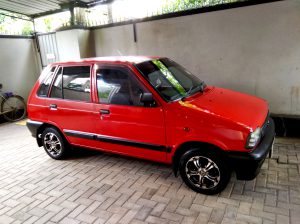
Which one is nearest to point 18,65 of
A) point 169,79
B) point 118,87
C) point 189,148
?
point 118,87

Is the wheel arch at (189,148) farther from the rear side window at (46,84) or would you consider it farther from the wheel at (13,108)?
the wheel at (13,108)

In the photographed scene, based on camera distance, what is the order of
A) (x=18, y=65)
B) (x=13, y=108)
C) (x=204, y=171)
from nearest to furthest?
(x=204, y=171)
(x=13, y=108)
(x=18, y=65)

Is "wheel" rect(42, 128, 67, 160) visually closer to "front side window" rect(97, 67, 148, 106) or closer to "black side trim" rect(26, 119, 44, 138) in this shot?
"black side trim" rect(26, 119, 44, 138)

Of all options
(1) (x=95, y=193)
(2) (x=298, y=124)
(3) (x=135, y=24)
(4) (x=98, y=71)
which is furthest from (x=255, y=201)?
(3) (x=135, y=24)

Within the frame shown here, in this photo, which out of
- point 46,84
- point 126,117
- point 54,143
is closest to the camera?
point 126,117

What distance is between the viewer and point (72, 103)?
13.3 ft

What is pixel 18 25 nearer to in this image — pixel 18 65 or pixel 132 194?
pixel 18 65

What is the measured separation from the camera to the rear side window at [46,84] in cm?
435

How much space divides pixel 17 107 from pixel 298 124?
7812mm

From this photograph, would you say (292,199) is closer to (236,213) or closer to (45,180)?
(236,213)

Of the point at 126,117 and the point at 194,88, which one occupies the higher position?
the point at 194,88

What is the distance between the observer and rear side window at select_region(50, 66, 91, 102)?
3943 mm

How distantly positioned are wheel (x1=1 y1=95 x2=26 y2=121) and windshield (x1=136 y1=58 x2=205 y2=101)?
5922 millimetres

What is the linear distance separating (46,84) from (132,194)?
2430 millimetres
